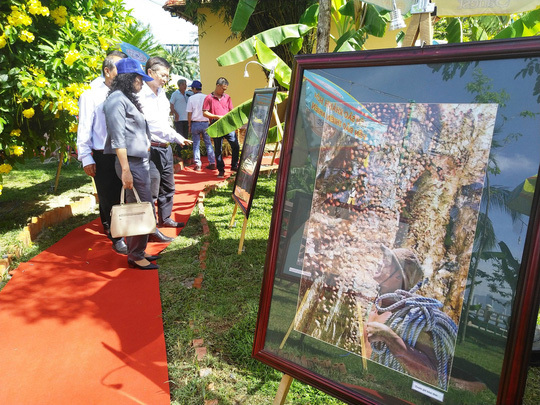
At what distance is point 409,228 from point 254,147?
3.16 metres

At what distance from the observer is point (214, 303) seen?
360 centimetres

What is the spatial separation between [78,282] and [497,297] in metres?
3.85

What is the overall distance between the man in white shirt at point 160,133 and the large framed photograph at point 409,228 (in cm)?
327

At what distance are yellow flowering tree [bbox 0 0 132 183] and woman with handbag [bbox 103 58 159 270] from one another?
1168 mm

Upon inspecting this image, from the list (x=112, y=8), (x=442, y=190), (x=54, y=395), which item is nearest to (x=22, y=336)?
(x=54, y=395)

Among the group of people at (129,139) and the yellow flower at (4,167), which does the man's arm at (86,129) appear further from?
the yellow flower at (4,167)

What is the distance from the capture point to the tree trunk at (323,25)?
4816 millimetres

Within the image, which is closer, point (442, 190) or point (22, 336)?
point (442, 190)

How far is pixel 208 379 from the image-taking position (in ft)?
8.55

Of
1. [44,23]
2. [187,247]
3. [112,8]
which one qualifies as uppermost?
[112,8]

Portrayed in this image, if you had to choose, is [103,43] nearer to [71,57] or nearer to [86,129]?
[71,57]

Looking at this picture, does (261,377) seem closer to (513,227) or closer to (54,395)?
(54,395)

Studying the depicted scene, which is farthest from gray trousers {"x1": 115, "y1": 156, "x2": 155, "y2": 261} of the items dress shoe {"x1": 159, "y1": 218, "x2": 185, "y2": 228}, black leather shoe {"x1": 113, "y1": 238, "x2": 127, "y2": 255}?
dress shoe {"x1": 159, "y1": 218, "x2": 185, "y2": 228}

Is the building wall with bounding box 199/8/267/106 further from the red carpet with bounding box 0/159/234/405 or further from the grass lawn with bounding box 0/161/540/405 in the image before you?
the red carpet with bounding box 0/159/234/405
